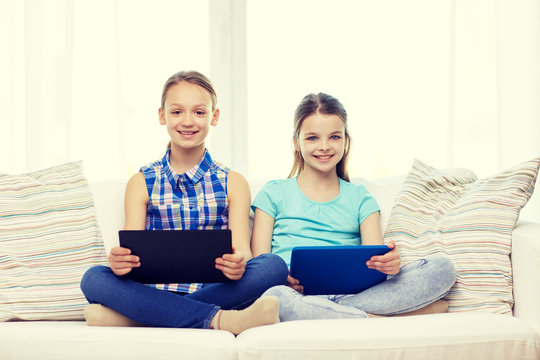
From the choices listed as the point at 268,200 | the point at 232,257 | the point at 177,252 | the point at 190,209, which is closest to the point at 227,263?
the point at 232,257

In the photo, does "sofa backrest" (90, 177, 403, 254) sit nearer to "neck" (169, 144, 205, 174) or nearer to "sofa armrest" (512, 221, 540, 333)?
"neck" (169, 144, 205, 174)

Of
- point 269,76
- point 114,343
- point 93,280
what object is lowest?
point 114,343

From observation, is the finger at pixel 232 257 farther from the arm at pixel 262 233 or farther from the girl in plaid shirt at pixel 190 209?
the arm at pixel 262 233

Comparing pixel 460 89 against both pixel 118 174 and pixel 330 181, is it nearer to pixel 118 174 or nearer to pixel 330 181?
pixel 330 181

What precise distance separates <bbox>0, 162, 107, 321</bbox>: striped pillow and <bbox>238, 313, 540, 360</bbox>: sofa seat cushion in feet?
2.15

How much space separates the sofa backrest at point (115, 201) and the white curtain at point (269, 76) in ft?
2.43

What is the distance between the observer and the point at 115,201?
2002mm

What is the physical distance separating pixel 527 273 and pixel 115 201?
1288 millimetres

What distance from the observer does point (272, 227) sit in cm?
201

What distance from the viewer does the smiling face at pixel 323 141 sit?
2.00m

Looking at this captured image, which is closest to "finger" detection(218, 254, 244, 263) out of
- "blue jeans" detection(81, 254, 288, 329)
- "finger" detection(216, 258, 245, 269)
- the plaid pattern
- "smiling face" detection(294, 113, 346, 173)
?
"finger" detection(216, 258, 245, 269)

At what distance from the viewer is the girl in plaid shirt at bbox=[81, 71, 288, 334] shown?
149 centimetres

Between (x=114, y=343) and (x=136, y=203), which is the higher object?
(x=136, y=203)

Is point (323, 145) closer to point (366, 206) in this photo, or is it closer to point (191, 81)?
point (366, 206)
